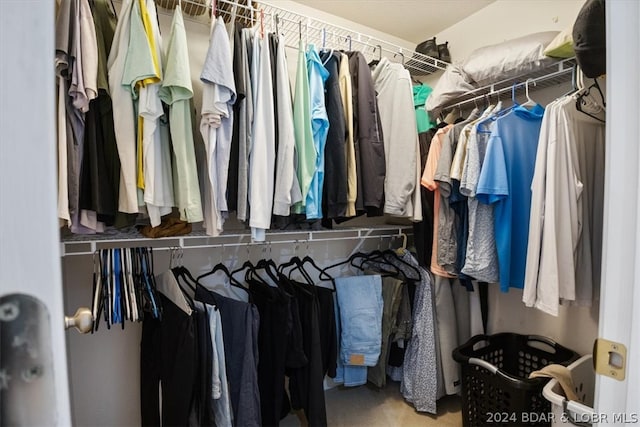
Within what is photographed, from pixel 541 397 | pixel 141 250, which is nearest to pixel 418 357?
pixel 541 397

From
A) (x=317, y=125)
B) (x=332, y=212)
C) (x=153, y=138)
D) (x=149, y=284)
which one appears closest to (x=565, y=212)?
(x=332, y=212)

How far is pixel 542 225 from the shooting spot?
1.16 metres

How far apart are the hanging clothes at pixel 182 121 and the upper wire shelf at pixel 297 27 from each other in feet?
0.89

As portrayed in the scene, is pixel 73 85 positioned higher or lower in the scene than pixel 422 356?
higher

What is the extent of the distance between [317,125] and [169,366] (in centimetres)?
112

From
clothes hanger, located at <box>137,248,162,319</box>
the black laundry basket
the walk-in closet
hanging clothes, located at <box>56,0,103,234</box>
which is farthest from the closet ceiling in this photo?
the black laundry basket

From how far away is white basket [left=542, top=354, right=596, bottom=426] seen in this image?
3.13 feet

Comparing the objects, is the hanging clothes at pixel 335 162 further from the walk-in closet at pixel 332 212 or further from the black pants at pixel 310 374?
the black pants at pixel 310 374

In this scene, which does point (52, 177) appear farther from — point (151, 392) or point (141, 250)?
point (151, 392)

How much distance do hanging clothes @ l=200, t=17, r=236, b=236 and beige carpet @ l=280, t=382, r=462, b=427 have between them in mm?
1280

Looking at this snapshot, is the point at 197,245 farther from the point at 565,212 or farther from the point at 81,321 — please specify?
the point at 565,212

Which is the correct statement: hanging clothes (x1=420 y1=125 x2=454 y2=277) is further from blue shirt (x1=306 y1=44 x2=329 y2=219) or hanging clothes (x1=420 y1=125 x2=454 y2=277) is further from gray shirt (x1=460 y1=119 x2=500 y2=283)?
blue shirt (x1=306 y1=44 x2=329 y2=219)

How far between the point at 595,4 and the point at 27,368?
4.15 ft

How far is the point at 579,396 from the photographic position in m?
1.23
